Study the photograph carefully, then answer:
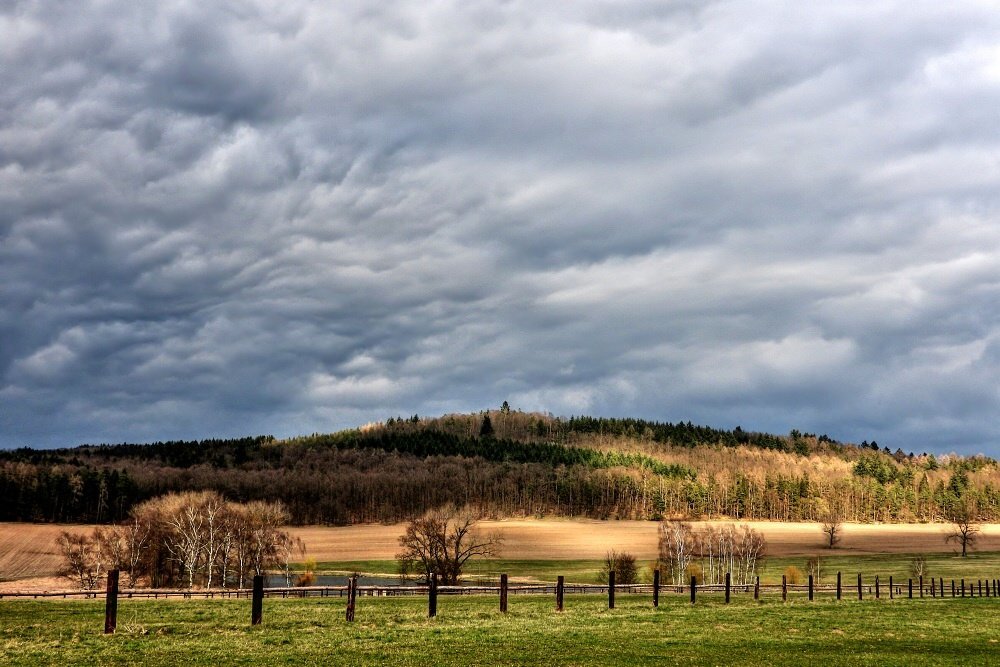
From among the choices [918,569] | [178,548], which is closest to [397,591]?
[178,548]

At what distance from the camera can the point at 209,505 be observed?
118 meters

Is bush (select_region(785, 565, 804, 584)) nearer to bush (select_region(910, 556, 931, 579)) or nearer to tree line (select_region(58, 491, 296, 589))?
bush (select_region(910, 556, 931, 579))

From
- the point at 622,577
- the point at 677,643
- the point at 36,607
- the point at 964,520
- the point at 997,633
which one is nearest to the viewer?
the point at 677,643

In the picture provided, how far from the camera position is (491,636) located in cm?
2661

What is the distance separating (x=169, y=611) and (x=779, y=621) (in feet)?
80.3

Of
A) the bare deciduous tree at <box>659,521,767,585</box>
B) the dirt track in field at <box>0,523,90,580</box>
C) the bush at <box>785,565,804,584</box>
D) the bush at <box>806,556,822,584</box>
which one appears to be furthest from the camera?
the dirt track in field at <box>0,523,90,580</box>

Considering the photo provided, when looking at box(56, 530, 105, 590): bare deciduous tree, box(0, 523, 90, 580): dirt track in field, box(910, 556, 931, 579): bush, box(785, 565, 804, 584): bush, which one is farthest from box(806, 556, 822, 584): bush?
box(0, 523, 90, 580): dirt track in field

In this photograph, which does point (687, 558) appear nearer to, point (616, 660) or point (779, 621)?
point (779, 621)

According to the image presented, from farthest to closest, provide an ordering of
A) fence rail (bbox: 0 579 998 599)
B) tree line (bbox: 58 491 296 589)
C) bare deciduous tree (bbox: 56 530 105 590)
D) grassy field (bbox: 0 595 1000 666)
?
bare deciduous tree (bbox: 56 530 105 590), tree line (bbox: 58 491 296 589), fence rail (bbox: 0 579 998 599), grassy field (bbox: 0 595 1000 666)

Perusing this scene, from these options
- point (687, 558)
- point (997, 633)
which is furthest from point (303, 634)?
point (687, 558)

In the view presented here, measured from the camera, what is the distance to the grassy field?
856 inches

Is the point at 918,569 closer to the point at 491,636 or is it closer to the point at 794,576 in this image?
the point at 794,576

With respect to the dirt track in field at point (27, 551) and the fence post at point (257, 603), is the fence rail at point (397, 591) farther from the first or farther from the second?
the dirt track in field at point (27, 551)

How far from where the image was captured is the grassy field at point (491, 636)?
2173 cm
